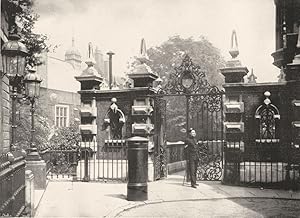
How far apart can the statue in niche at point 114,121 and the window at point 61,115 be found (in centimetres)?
2183

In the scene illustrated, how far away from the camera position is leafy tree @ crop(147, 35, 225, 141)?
33.2 meters

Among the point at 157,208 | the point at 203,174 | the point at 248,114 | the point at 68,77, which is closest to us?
the point at 157,208

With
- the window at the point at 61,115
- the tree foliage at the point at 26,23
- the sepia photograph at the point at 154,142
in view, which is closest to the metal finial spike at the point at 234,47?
the sepia photograph at the point at 154,142

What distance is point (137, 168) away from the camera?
10.6 m

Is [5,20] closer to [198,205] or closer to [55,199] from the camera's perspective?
[55,199]

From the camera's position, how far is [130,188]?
10.4 m

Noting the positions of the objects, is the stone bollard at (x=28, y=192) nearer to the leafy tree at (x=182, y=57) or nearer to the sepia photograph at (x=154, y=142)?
the sepia photograph at (x=154, y=142)

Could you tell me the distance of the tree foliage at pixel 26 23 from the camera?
48.1ft

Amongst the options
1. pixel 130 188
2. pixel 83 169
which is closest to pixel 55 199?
pixel 130 188

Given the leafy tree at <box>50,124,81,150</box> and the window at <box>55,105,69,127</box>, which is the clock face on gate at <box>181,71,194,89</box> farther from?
the window at <box>55,105,69,127</box>

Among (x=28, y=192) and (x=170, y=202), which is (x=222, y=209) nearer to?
(x=170, y=202)

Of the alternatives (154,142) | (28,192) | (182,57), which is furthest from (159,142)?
(182,57)

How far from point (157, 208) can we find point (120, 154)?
4.98 m

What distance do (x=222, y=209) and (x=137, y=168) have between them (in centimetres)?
222
